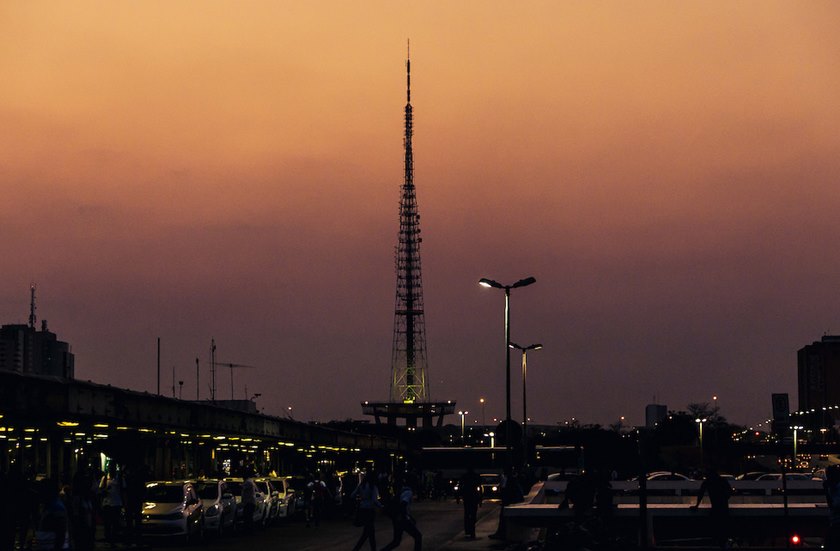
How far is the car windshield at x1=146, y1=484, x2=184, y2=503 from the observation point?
36250 mm

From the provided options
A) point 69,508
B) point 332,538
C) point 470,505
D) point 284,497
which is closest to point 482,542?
point 470,505

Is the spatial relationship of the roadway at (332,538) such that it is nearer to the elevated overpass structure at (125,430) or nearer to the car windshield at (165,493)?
the car windshield at (165,493)

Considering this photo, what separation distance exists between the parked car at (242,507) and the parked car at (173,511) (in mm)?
4814

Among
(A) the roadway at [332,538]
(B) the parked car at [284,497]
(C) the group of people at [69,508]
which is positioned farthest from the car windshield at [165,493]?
(B) the parked car at [284,497]

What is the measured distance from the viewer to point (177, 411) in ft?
168

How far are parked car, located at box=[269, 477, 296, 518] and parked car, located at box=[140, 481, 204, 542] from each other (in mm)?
11328

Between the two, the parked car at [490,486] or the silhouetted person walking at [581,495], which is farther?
the parked car at [490,486]

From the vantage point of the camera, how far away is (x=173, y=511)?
35.5 meters

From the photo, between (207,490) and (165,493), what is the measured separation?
3271mm

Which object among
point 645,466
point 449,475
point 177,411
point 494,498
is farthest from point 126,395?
point 449,475

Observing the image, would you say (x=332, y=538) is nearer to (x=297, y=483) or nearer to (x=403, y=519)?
(x=403, y=519)

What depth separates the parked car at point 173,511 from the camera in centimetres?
3516

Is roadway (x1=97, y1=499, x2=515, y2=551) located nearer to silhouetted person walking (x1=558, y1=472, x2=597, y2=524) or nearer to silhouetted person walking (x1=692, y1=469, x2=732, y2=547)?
silhouetted person walking (x1=558, y1=472, x2=597, y2=524)

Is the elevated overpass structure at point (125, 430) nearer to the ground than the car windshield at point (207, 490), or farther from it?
farther from it
